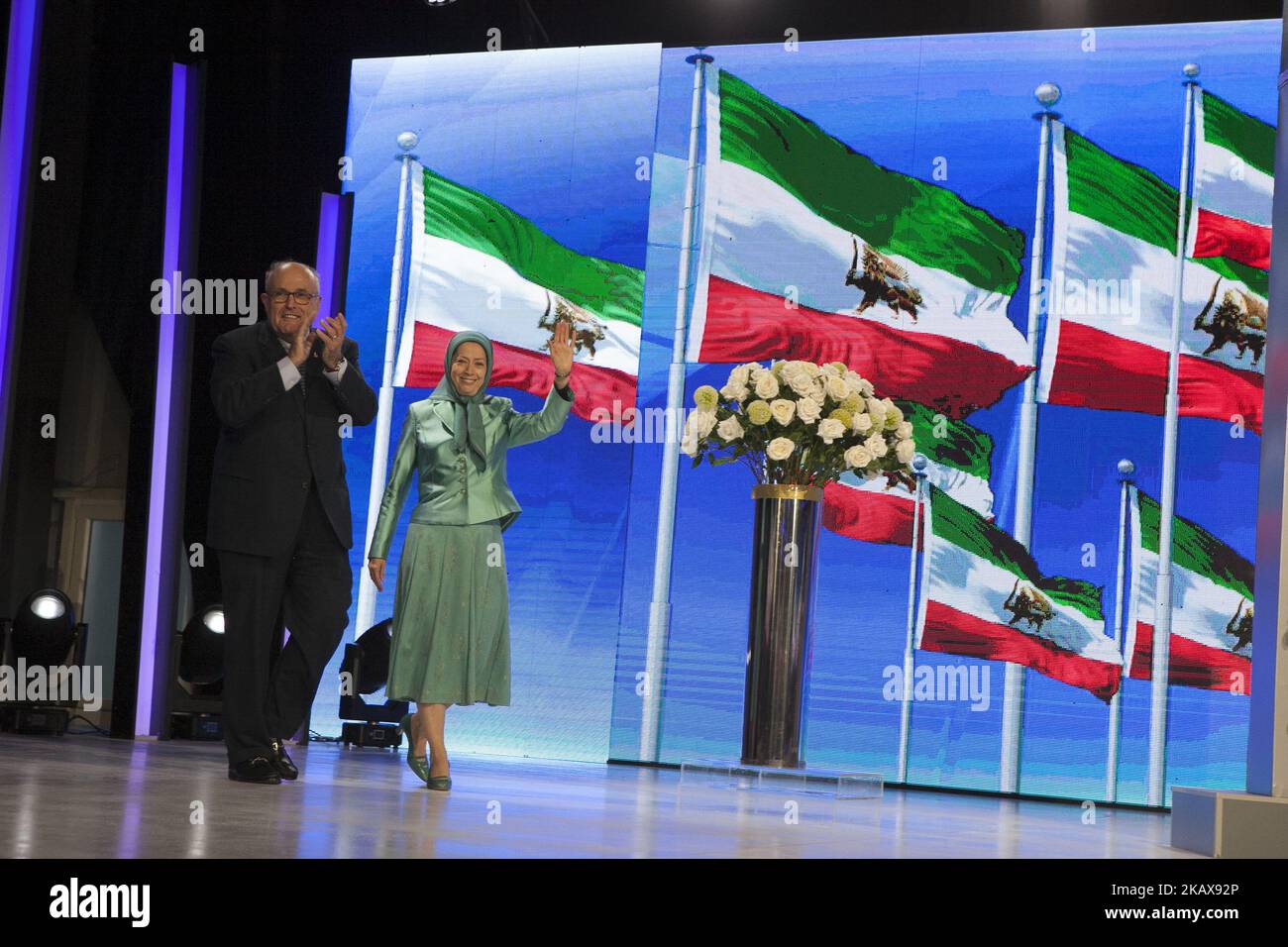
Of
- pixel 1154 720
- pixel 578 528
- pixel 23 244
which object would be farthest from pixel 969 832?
pixel 23 244

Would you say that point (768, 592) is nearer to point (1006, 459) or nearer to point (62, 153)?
point (1006, 459)

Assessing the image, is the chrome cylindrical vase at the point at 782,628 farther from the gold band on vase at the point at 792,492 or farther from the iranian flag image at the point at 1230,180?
the iranian flag image at the point at 1230,180

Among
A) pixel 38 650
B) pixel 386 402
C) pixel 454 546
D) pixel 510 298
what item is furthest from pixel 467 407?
pixel 386 402

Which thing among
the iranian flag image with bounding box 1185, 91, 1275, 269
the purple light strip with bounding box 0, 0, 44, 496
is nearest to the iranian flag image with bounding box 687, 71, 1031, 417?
the iranian flag image with bounding box 1185, 91, 1275, 269

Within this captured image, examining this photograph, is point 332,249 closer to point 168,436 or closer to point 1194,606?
point 168,436

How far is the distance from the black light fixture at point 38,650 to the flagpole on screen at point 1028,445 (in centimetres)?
375

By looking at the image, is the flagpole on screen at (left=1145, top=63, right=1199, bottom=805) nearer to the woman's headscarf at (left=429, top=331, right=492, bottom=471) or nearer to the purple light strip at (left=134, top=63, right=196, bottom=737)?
the woman's headscarf at (left=429, top=331, right=492, bottom=471)

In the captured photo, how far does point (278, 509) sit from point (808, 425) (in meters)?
1.86

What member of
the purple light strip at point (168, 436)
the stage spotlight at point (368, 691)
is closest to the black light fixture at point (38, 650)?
the purple light strip at point (168, 436)

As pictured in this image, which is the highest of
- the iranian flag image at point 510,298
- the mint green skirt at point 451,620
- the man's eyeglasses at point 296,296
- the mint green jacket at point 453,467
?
the iranian flag image at point 510,298

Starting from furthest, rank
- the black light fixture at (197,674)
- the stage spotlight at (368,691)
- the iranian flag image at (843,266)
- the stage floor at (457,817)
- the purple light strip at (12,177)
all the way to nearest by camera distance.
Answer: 1. the iranian flag image at (843,266)
2. the stage spotlight at (368,691)
3. the black light fixture at (197,674)
4. the purple light strip at (12,177)
5. the stage floor at (457,817)

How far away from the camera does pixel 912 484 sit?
20.6ft

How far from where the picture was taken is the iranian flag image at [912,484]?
621cm

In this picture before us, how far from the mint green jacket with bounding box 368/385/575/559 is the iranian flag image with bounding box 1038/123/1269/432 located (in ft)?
9.24
